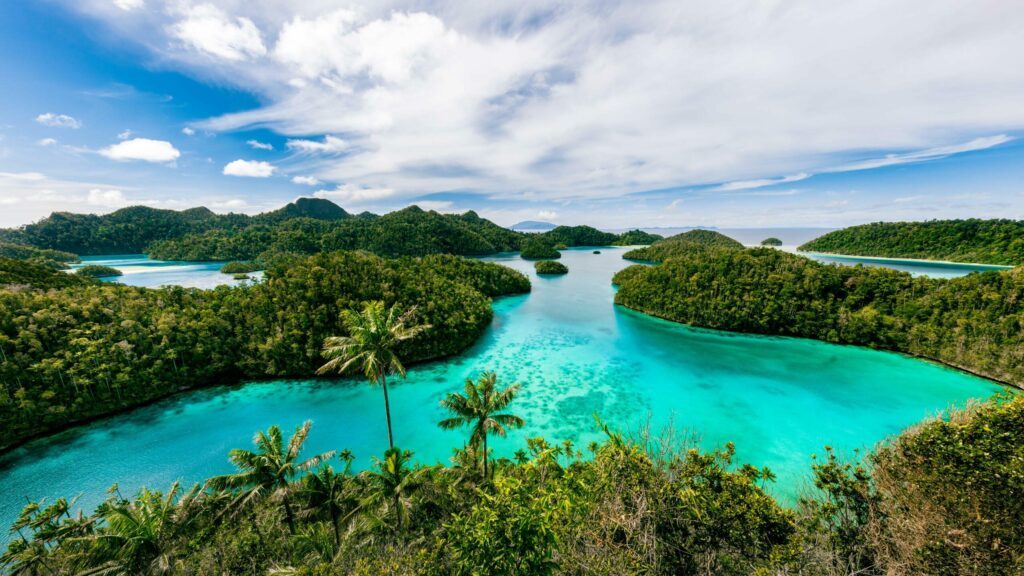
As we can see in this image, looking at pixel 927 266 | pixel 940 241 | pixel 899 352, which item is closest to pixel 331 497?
pixel 899 352

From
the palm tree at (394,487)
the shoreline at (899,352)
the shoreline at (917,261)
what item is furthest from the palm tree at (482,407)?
the shoreline at (917,261)

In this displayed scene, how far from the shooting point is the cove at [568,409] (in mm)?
22828

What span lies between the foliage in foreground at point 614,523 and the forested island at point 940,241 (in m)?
124

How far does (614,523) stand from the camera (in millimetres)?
9422

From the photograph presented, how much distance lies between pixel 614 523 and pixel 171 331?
155 ft

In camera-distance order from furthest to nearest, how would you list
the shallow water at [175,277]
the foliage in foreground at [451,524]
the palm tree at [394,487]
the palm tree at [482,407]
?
the shallow water at [175,277] < the palm tree at [482,407] < the palm tree at [394,487] < the foliage in foreground at [451,524]

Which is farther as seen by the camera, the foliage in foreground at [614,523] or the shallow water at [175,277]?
the shallow water at [175,277]

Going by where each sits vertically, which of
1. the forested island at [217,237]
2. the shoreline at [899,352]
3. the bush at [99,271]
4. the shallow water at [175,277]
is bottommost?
the shoreline at [899,352]

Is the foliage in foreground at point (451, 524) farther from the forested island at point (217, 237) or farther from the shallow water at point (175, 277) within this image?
the forested island at point (217, 237)

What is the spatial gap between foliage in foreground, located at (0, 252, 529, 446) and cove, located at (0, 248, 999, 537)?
2.31 metres

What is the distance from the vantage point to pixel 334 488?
1548 cm

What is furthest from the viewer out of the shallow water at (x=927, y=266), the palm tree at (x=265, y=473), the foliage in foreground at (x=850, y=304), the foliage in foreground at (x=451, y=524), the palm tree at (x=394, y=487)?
the shallow water at (x=927, y=266)

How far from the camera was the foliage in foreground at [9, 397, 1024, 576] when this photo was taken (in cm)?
824

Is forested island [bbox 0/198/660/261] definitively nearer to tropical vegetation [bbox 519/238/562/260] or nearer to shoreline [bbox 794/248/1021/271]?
tropical vegetation [bbox 519/238/562/260]
